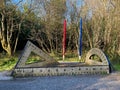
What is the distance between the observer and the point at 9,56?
632 inches

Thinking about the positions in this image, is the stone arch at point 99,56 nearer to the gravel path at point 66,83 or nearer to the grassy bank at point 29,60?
the gravel path at point 66,83

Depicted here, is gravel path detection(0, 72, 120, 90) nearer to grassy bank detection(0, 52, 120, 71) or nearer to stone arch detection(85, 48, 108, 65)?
stone arch detection(85, 48, 108, 65)

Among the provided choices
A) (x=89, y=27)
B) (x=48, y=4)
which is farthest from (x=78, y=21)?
(x=48, y=4)

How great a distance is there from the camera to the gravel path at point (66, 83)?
779 centimetres

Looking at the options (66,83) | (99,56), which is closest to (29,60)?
(99,56)

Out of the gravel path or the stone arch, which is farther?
the stone arch

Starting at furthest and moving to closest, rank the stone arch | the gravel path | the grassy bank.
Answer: the grassy bank
the stone arch
the gravel path

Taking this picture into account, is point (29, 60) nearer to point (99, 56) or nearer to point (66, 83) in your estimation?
point (99, 56)

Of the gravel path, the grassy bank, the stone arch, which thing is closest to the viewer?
the gravel path

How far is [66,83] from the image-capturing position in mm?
8422

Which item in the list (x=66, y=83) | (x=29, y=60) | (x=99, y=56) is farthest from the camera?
(x=29, y=60)

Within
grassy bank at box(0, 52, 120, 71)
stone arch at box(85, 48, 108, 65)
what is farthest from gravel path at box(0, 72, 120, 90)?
grassy bank at box(0, 52, 120, 71)

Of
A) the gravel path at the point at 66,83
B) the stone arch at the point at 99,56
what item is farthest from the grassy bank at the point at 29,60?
the gravel path at the point at 66,83

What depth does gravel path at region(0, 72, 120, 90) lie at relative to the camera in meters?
7.79
